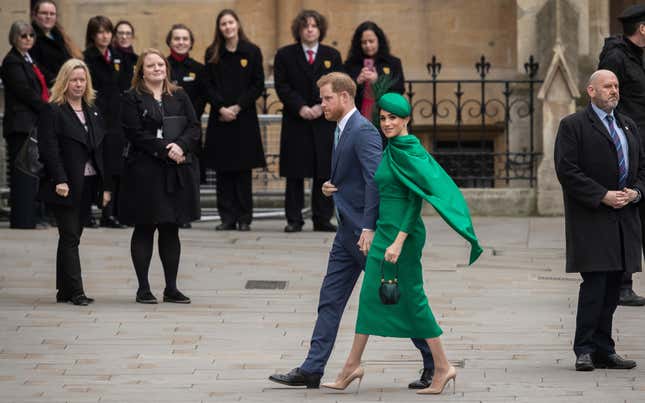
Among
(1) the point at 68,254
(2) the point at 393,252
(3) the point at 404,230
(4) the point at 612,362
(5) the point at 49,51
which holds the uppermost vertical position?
(5) the point at 49,51

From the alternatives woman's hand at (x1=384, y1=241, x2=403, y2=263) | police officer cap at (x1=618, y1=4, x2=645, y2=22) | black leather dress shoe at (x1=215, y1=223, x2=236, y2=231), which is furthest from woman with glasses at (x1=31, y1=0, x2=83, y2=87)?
woman's hand at (x1=384, y1=241, x2=403, y2=263)

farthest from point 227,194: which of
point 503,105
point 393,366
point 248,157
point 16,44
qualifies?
point 393,366

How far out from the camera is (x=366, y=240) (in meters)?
8.91

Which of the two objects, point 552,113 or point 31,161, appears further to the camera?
point 552,113

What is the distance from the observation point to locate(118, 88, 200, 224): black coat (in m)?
12.0

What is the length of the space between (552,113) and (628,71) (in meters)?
6.04

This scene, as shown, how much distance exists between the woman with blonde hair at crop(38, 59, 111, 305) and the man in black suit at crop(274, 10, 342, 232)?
3.96 m

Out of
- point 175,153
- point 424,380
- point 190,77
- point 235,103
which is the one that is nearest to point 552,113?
point 235,103

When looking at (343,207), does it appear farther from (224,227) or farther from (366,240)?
(224,227)

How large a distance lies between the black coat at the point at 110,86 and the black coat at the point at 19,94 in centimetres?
62

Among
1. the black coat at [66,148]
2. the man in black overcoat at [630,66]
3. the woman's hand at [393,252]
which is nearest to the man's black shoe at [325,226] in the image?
the black coat at [66,148]

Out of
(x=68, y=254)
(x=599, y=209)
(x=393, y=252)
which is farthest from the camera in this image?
(x=68, y=254)

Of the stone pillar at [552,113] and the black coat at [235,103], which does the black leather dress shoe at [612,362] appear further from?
the stone pillar at [552,113]

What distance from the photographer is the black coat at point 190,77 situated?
1623 centimetres
